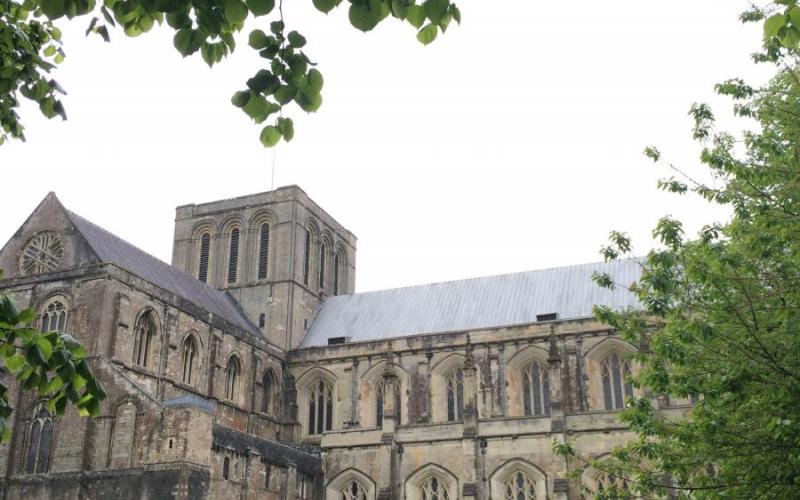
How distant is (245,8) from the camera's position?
584 centimetres

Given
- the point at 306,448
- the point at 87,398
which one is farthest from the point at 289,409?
the point at 87,398

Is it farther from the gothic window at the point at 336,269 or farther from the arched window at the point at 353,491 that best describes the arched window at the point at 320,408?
the gothic window at the point at 336,269

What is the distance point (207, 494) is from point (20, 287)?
478 inches

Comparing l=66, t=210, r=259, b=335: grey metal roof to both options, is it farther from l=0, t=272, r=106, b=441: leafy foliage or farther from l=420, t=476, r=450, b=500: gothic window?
l=0, t=272, r=106, b=441: leafy foliage

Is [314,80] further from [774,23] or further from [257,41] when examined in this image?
[774,23]

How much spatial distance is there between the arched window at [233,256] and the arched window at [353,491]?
15656 millimetres

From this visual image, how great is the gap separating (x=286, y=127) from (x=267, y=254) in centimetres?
4228

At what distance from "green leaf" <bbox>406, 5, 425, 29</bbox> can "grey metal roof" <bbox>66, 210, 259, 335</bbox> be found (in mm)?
30034

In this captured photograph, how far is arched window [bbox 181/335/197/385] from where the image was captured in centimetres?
3728

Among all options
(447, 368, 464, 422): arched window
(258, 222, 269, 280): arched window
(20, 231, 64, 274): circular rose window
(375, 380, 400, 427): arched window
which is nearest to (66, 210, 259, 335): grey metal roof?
(20, 231, 64, 274): circular rose window

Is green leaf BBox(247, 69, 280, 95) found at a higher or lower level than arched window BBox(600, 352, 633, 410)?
lower

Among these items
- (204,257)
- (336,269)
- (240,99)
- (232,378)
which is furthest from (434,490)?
(240,99)

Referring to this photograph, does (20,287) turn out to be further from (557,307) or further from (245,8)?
(245,8)

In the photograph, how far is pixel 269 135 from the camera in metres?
6.67
